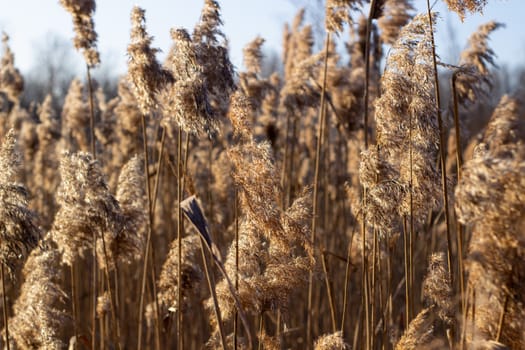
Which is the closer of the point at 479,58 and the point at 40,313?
the point at 40,313

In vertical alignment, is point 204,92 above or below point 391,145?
above

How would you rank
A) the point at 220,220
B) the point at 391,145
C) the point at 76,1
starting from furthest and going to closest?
the point at 220,220 → the point at 76,1 → the point at 391,145

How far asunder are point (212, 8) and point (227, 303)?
1.07 m

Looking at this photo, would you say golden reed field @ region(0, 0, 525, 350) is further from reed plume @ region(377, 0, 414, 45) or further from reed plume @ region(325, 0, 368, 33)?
reed plume @ region(377, 0, 414, 45)

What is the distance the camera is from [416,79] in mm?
2203

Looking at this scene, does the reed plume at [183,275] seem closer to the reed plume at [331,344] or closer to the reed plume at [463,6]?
the reed plume at [331,344]

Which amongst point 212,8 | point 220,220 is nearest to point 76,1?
point 212,8

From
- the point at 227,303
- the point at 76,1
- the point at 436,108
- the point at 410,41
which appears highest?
the point at 76,1

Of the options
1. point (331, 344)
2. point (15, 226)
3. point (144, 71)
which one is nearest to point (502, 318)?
point (331, 344)

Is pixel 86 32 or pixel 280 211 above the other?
pixel 86 32

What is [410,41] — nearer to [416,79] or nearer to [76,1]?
[416,79]

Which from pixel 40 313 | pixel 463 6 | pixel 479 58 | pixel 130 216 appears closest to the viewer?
pixel 463 6

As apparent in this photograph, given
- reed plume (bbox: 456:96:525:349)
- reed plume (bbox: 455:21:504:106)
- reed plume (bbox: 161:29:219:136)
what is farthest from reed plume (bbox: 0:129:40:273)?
reed plume (bbox: 455:21:504:106)

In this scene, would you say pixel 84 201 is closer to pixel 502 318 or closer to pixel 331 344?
pixel 331 344
